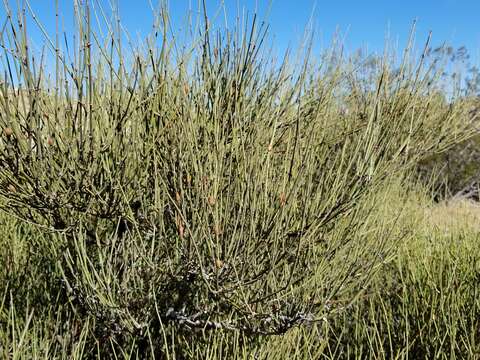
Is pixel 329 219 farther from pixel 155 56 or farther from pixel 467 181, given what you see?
pixel 467 181

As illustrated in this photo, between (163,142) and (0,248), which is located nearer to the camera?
(163,142)

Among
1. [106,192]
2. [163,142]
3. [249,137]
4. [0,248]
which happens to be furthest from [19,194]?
[0,248]

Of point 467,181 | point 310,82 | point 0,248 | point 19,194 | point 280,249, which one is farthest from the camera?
point 467,181

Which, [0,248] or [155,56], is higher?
[155,56]

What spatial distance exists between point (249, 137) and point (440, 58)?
1.96 metres

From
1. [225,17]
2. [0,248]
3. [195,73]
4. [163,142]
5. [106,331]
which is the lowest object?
[106,331]

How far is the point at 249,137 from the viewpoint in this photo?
228cm

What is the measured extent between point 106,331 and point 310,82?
5.87 feet

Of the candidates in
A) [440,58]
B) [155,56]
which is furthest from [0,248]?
[440,58]

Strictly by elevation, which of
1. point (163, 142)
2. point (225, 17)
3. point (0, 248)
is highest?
point (225, 17)

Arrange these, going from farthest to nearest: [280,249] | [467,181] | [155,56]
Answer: [467,181], [155,56], [280,249]

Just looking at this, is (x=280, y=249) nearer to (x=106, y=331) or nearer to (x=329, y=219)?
(x=329, y=219)

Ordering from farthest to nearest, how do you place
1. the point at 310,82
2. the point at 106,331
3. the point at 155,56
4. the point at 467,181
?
1. the point at 467,181
2. the point at 310,82
3. the point at 106,331
4. the point at 155,56

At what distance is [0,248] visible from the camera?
3.93 m
